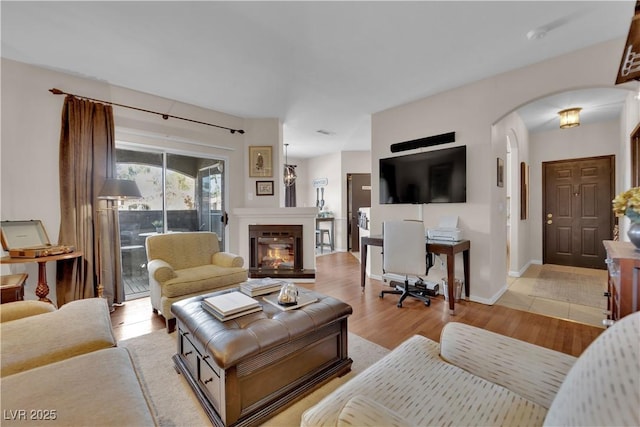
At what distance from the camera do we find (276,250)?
4.45 m

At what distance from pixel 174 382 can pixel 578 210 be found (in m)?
6.79

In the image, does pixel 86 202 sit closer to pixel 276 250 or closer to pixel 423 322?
pixel 276 250

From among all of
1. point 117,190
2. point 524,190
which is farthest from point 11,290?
point 524,190

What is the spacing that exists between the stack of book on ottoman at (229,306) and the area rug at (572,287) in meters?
3.74

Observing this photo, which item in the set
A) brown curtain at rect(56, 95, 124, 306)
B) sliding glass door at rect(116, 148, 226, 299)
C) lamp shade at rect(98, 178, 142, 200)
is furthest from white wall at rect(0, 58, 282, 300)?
lamp shade at rect(98, 178, 142, 200)

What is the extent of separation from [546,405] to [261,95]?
3.83 metres

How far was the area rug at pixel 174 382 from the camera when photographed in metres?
1.47

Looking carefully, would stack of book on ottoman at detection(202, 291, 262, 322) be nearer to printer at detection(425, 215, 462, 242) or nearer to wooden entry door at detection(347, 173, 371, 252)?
printer at detection(425, 215, 462, 242)

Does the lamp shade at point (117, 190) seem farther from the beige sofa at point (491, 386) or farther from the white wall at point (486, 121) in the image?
the white wall at point (486, 121)

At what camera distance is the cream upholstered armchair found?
253 cm

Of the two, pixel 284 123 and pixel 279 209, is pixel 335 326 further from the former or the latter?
pixel 284 123

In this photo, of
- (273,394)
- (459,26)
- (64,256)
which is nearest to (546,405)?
(273,394)

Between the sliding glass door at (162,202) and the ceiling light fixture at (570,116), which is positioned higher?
the ceiling light fixture at (570,116)

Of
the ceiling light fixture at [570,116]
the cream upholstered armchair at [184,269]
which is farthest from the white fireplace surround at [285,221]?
the ceiling light fixture at [570,116]
